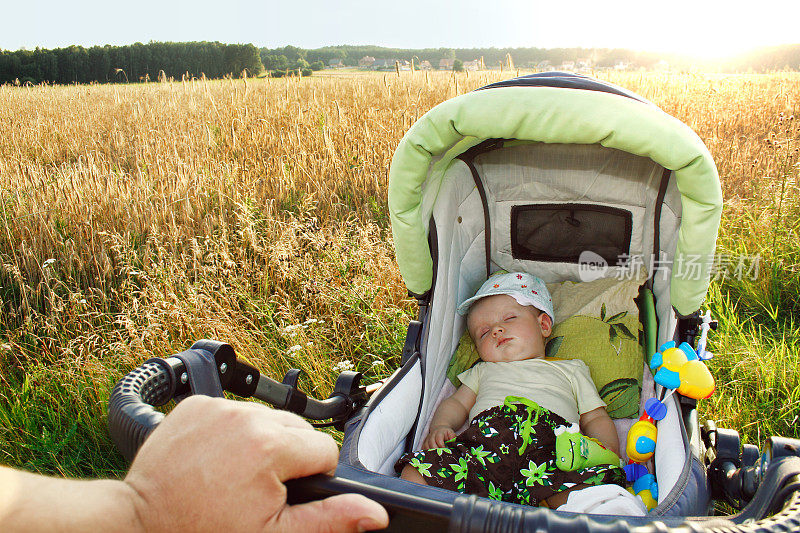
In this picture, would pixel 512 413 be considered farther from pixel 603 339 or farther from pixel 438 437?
pixel 603 339

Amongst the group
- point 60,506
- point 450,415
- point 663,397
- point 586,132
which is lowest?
point 450,415

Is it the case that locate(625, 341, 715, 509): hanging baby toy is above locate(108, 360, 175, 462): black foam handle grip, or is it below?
below

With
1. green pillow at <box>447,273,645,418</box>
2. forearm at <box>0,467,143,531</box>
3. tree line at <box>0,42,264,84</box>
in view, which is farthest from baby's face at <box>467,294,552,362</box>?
tree line at <box>0,42,264,84</box>

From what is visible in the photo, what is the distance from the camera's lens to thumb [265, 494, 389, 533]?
29.3 inches

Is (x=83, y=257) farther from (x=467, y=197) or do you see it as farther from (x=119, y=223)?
(x=467, y=197)

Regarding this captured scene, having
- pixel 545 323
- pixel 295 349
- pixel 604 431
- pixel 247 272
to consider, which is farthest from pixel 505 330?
pixel 247 272

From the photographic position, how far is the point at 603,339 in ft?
8.24

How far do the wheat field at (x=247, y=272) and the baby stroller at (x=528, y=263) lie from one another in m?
0.64

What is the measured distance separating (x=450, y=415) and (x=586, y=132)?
1276 millimetres

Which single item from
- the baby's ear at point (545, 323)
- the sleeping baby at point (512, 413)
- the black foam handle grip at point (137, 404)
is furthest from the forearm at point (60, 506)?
the baby's ear at point (545, 323)

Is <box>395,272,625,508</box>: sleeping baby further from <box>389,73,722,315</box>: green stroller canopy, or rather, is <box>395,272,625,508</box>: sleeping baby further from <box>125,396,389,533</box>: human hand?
<box>125,396,389,533</box>: human hand

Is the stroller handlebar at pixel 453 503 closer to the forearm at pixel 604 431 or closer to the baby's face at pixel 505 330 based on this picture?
the forearm at pixel 604 431

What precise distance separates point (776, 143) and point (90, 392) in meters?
4.97

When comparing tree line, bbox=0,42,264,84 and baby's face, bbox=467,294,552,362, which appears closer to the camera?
baby's face, bbox=467,294,552,362
